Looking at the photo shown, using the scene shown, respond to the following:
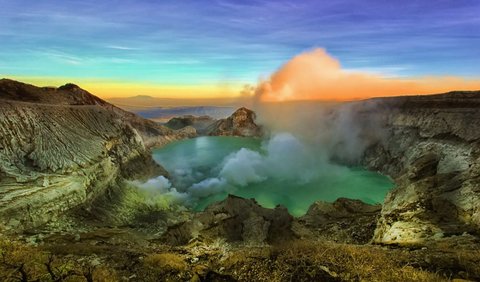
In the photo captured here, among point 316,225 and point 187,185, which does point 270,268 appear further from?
point 187,185

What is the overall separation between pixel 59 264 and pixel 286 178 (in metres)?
56.2

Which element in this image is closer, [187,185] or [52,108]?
[52,108]

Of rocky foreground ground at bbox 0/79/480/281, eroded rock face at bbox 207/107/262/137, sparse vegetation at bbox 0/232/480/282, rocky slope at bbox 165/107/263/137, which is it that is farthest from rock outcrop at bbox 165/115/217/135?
sparse vegetation at bbox 0/232/480/282

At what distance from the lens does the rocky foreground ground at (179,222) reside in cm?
1106

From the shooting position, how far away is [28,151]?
86.1 ft

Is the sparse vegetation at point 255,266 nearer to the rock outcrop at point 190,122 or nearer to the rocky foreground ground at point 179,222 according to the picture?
the rocky foreground ground at point 179,222

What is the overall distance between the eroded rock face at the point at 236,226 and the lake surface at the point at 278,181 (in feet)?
61.8

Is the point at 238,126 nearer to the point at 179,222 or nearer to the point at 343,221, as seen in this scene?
the point at 179,222

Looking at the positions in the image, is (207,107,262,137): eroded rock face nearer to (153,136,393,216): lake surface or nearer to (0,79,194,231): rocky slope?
(153,136,393,216): lake surface

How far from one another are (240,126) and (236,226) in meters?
122

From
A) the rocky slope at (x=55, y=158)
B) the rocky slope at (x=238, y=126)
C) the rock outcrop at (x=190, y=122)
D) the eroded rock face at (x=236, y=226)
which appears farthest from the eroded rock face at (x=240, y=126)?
the eroded rock face at (x=236, y=226)

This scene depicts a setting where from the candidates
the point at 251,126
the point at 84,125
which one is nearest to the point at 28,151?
the point at 84,125

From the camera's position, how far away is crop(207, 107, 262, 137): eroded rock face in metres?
145

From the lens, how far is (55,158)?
27031mm
